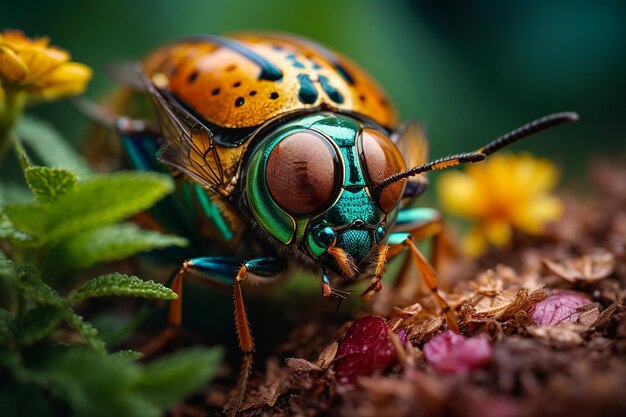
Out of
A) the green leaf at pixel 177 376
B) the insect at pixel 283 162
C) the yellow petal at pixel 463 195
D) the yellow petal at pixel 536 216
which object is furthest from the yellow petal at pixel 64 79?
the yellow petal at pixel 536 216

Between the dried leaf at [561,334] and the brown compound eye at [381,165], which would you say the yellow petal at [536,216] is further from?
the dried leaf at [561,334]

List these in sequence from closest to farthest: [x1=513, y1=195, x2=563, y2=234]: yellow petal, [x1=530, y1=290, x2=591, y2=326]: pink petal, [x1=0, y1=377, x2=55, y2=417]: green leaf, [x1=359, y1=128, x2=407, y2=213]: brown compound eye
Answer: [x1=0, y1=377, x2=55, y2=417]: green leaf, [x1=530, y1=290, x2=591, y2=326]: pink petal, [x1=359, y1=128, x2=407, y2=213]: brown compound eye, [x1=513, y1=195, x2=563, y2=234]: yellow petal

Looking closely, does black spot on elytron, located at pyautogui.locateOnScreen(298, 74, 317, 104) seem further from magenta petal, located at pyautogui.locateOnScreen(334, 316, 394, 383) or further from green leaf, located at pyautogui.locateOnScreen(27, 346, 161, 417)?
green leaf, located at pyautogui.locateOnScreen(27, 346, 161, 417)

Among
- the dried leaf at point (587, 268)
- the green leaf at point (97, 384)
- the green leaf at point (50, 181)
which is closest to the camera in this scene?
the green leaf at point (97, 384)

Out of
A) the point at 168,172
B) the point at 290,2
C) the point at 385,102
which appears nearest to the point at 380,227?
the point at 385,102

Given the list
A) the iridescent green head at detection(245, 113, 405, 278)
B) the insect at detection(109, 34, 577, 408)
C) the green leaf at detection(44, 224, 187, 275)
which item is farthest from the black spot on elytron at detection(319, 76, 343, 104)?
the green leaf at detection(44, 224, 187, 275)

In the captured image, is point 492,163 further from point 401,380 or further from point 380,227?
point 401,380
